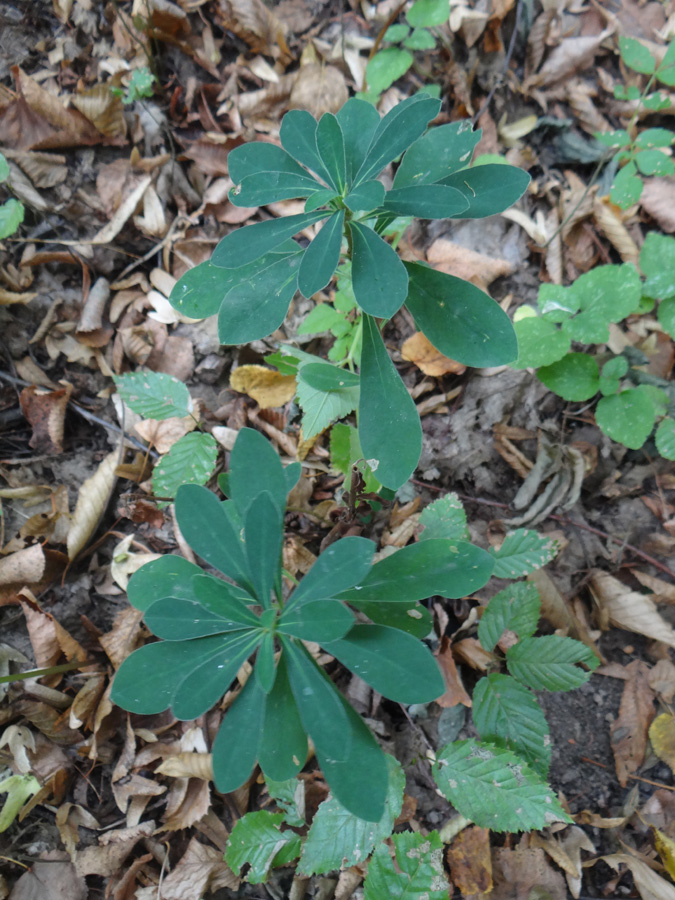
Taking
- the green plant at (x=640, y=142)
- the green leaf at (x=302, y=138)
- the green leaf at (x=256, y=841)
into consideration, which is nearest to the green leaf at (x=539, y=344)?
the green plant at (x=640, y=142)

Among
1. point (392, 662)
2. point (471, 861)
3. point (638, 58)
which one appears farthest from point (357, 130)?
point (471, 861)

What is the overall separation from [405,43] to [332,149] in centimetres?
158

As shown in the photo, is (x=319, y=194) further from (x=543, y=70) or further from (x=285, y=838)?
(x=543, y=70)

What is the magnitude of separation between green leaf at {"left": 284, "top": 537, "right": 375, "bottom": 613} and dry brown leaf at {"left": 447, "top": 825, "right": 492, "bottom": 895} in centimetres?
102

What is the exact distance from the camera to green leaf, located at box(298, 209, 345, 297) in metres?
0.98

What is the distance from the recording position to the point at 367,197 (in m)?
0.95

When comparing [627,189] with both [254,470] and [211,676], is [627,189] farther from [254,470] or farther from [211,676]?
[211,676]

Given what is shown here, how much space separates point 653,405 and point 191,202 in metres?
1.96

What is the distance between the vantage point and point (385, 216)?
114 centimetres

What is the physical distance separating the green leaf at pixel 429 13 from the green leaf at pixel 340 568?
232 cm

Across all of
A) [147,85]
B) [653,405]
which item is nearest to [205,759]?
[653,405]

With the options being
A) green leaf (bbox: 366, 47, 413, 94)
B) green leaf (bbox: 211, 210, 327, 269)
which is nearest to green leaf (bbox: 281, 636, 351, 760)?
green leaf (bbox: 211, 210, 327, 269)

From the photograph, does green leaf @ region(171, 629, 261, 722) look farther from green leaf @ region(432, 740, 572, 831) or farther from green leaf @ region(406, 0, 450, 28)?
green leaf @ region(406, 0, 450, 28)

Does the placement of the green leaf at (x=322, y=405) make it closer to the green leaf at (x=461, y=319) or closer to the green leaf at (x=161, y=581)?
the green leaf at (x=461, y=319)
